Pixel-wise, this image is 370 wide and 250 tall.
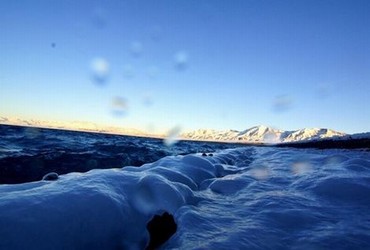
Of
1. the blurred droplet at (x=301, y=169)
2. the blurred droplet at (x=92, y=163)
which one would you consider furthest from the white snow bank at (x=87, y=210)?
the blurred droplet at (x=92, y=163)

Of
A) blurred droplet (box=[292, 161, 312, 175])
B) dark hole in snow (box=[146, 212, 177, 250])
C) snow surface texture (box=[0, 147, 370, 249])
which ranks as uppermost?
blurred droplet (box=[292, 161, 312, 175])

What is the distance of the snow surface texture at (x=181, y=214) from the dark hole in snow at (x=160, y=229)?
0.23ft

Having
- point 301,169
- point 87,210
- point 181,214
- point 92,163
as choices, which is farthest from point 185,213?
point 92,163

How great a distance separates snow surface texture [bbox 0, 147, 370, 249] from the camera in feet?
9.25

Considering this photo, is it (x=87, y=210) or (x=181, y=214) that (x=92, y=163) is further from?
(x=87, y=210)

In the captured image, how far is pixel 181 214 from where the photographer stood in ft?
12.6

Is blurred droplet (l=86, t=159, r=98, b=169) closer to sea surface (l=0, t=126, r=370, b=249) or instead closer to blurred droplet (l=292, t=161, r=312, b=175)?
sea surface (l=0, t=126, r=370, b=249)

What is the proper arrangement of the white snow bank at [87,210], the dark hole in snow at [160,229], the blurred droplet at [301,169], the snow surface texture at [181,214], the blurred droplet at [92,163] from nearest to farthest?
1. the white snow bank at [87,210]
2. the snow surface texture at [181,214]
3. the dark hole in snow at [160,229]
4. the blurred droplet at [301,169]
5. the blurred droplet at [92,163]

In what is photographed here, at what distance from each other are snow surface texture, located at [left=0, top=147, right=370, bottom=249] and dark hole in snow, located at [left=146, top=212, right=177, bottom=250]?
0.23 ft

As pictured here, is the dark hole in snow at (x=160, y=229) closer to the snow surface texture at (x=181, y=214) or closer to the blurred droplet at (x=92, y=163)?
the snow surface texture at (x=181, y=214)

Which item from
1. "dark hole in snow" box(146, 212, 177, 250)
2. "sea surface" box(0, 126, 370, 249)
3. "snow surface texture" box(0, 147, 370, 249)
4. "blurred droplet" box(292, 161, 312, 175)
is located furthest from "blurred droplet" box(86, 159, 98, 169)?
"dark hole in snow" box(146, 212, 177, 250)

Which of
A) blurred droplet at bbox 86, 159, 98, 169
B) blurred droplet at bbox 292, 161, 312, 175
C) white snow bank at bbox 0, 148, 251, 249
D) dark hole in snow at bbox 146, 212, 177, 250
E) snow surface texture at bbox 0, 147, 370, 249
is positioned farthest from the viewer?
blurred droplet at bbox 86, 159, 98, 169

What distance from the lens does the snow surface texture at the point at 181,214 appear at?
2818 millimetres

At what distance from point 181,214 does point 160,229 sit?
52cm
